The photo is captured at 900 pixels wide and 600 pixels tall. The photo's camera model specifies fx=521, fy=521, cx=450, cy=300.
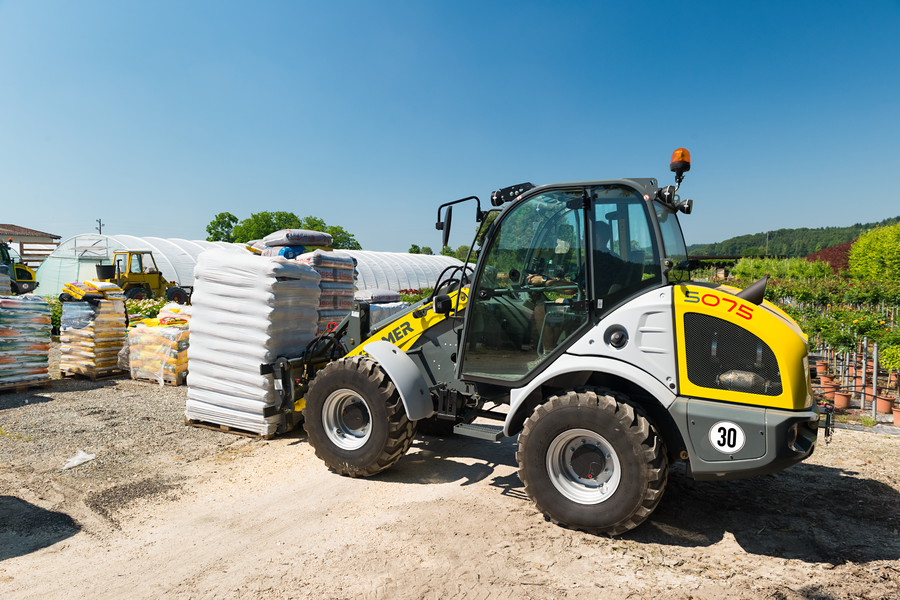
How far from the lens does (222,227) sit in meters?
53.2

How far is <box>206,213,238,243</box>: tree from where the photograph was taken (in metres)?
52.8

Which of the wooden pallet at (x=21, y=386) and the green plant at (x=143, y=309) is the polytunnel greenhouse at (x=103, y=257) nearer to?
the green plant at (x=143, y=309)

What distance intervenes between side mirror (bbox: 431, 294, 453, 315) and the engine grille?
193 centimetres

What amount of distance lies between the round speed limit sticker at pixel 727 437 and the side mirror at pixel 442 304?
7.28ft

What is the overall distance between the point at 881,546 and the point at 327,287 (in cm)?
720

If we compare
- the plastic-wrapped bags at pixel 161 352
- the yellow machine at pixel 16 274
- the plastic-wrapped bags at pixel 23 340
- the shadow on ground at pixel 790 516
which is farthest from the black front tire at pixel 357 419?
→ the yellow machine at pixel 16 274

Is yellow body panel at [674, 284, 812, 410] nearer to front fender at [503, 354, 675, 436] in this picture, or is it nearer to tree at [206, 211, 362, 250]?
front fender at [503, 354, 675, 436]

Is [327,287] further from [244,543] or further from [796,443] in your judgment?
[796,443]

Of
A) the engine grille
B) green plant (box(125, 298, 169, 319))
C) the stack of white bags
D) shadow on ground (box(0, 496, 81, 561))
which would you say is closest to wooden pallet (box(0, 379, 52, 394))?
the stack of white bags

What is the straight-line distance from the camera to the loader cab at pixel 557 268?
3.67 meters

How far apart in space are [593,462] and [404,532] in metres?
1.39

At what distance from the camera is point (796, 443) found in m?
3.17

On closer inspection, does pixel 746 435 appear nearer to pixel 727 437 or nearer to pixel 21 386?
pixel 727 437

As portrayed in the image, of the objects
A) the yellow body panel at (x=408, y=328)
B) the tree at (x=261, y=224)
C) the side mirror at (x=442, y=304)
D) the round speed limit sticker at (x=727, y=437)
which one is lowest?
the round speed limit sticker at (x=727, y=437)
